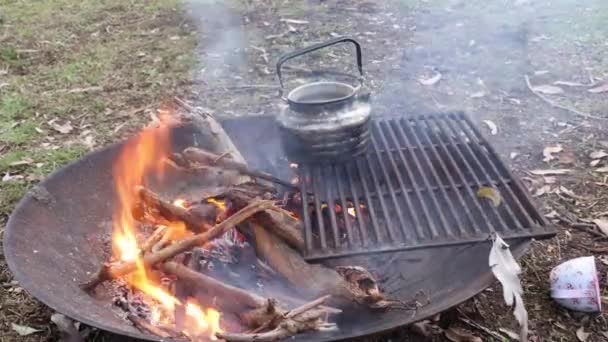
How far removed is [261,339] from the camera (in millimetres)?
1943

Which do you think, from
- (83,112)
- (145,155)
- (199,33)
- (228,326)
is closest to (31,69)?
(83,112)

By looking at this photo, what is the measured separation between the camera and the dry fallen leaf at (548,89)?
4519mm

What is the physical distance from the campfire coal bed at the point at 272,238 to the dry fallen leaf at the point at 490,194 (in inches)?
1.7

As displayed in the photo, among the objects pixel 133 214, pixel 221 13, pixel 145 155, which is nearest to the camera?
pixel 133 214

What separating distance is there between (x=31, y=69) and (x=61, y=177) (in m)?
3.53

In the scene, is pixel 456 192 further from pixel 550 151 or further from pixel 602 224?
pixel 550 151

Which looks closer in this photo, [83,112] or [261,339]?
[261,339]

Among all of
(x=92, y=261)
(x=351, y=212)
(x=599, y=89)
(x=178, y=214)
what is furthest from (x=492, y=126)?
(x=92, y=261)

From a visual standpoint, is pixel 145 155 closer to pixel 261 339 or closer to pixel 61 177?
pixel 61 177

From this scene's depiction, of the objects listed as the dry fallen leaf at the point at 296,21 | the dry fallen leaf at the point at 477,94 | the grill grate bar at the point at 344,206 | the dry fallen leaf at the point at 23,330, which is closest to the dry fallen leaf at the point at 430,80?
the dry fallen leaf at the point at 477,94

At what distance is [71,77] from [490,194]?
457cm

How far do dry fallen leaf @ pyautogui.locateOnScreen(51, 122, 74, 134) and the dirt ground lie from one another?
0.01 meters

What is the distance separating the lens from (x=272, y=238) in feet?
8.05

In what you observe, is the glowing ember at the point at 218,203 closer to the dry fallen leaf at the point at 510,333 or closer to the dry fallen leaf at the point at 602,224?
the dry fallen leaf at the point at 510,333
